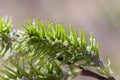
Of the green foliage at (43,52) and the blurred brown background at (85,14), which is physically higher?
the blurred brown background at (85,14)

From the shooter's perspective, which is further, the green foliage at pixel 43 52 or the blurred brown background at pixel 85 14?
the blurred brown background at pixel 85 14

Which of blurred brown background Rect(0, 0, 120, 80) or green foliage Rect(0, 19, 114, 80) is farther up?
blurred brown background Rect(0, 0, 120, 80)

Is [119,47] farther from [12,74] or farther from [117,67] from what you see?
[12,74]

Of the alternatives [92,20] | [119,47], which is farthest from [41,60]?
[92,20]

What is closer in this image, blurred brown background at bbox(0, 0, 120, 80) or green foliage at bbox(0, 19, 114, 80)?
green foliage at bbox(0, 19, 114, 80)
